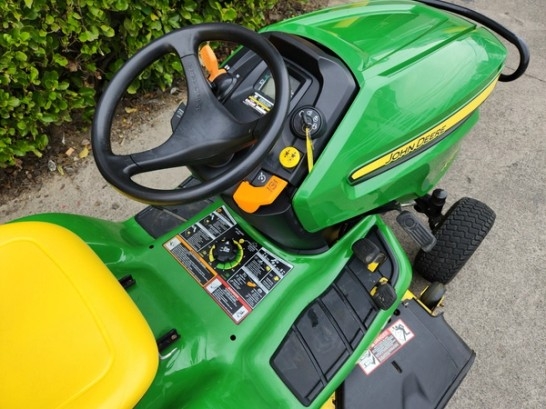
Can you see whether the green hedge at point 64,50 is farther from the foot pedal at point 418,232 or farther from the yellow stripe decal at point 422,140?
the foot pedal at point 418,232

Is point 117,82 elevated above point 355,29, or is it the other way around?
point 117,82

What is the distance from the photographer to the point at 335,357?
4.19 ft

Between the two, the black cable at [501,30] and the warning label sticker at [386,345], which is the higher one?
the black cable at [501,30]

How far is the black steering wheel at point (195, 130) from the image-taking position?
0.91 metres

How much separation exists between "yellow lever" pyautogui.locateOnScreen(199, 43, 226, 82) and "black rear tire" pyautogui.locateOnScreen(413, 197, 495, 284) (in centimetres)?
99

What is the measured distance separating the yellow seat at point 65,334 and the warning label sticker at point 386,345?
2.32 feet

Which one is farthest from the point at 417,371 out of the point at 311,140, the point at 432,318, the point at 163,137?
the point at 163,137


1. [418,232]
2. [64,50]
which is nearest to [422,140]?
[418,232]

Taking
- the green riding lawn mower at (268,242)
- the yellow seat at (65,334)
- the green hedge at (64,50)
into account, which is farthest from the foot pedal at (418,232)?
the green hedge at (64,50)

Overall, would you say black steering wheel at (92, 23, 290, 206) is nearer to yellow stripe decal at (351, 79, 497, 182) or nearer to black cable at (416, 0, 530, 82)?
yellow stripe decal at (351, 79, 497, 182)

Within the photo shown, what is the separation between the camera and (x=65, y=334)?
0.93 m

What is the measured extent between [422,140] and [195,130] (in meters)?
0.70

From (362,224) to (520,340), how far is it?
878 millimetres

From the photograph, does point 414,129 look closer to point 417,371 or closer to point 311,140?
point 311,140
